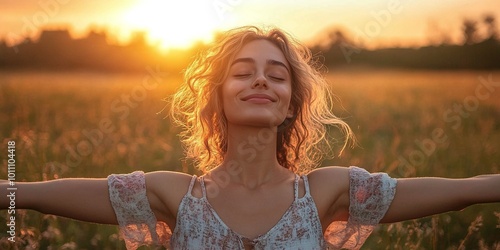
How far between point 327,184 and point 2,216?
1919mm

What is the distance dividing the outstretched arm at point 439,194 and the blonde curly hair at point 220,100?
47cm

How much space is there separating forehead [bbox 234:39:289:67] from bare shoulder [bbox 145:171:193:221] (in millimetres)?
578

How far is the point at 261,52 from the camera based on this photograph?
10.6 feet

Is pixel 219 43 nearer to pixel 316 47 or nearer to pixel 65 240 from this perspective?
pixel 65 240

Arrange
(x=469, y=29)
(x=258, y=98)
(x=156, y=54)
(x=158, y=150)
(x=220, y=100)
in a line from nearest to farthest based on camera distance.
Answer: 1. (x=258, y=98)
2. (x=220, y=100)
3. (x=158, y=150)
4. (x=156, y=54)
5. (x=469, y=29)

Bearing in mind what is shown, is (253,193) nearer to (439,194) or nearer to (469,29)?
(439,194)

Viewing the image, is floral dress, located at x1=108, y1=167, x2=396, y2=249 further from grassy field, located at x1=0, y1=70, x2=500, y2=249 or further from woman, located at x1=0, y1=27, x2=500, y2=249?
grassy field, located at x1=0, y1=70, x2=500, y2=249

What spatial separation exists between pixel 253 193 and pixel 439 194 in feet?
2.46

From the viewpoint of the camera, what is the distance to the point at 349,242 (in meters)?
3.32

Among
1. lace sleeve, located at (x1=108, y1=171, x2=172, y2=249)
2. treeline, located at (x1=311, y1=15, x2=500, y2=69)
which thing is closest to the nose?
lace sleeve, located at (x1=108, y1=171, x2=172, y2=249)

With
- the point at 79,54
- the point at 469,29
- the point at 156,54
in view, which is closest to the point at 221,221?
the point at 156,54

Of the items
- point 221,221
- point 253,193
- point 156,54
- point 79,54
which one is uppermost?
point 79,54

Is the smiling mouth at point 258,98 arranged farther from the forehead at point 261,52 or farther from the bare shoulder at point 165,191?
the bare shoulder at point 165,191

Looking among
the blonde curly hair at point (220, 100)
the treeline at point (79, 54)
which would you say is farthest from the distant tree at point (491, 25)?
the blonde curly hair at point (220, 100)
